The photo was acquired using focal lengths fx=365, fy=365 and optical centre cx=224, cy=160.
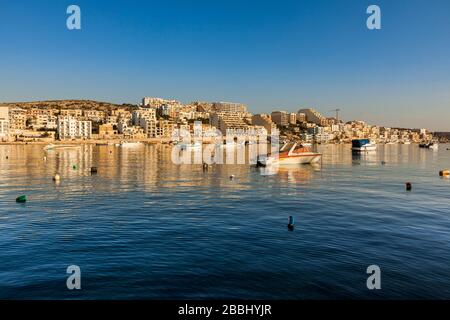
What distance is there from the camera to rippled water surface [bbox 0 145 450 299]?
14609 millimetres

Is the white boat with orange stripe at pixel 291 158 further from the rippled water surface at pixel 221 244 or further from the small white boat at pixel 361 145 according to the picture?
the small white boat at pixel 361 145

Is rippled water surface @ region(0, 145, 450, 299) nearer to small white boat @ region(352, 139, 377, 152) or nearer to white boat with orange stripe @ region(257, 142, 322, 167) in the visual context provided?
white boat with orange stripe @ region(257, 142, 322, 167)

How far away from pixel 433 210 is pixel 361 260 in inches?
711

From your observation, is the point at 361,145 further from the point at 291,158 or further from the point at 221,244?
the point at 221,244

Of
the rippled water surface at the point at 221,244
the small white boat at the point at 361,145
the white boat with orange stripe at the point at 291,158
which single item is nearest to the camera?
the rippled water surface at the point at 221,244

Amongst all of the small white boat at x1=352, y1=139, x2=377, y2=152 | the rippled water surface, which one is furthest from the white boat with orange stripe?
the small white boat at x1=352, y1=139, x2=377, y2=152

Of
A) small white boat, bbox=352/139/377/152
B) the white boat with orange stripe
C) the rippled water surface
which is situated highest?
small white boat, bbox=352/139/377/152

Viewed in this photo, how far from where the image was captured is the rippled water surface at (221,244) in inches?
575

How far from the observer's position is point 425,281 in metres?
15.4

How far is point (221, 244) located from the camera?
20.5 metres

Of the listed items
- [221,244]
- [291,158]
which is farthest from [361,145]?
[221,244]

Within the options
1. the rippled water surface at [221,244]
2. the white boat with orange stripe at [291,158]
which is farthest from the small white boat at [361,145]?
the rippled water surface at [221,244]
